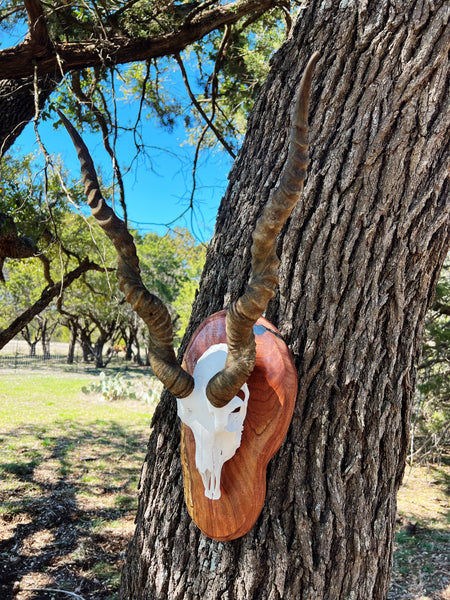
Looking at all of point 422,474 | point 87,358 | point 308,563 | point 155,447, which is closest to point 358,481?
point 308,563

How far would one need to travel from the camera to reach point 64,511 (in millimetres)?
4902

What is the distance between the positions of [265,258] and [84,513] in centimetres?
499

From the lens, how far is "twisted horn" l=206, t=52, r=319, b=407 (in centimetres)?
86

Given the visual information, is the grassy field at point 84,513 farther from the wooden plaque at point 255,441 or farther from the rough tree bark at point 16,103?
the rough tree bark at point 16,103

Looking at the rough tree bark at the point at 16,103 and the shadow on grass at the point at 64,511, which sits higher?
the rough tree bark at the point at 16,103

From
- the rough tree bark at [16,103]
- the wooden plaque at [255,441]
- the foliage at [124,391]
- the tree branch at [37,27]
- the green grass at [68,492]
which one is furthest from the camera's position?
the foliage at [124,391]

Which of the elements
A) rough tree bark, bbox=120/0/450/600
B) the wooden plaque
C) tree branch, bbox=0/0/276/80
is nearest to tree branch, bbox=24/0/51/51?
tree branch, bbox=0/0/276/80

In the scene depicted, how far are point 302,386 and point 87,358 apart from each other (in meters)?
32.3

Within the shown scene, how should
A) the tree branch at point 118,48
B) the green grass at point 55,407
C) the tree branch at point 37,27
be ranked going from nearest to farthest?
the tree branch at point 37,27 → the tree branch at point 118,48 → the green grass at point 55,407

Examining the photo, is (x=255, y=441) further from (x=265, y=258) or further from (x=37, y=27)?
(x=37, y=27)

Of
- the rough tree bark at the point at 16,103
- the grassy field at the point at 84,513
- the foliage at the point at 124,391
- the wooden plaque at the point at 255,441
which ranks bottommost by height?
the grassy field at the point at 84,513

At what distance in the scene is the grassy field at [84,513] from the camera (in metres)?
3.53

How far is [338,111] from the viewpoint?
162 centimetres

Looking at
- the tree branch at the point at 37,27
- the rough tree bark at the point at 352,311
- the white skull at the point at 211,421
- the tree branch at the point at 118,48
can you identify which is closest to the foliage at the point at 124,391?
the tree branch at the point at 118,48
